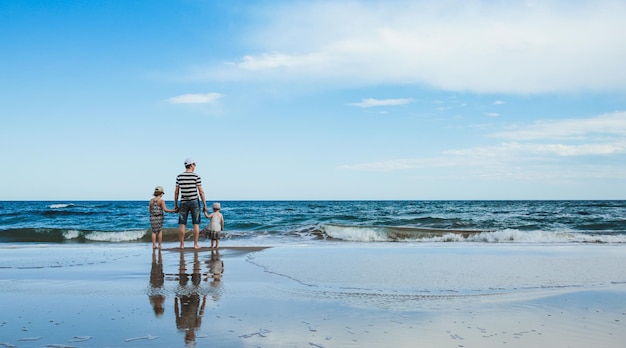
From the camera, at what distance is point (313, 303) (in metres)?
5.51

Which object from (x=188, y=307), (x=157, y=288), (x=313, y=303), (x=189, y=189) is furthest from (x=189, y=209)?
(x=313, y=303)

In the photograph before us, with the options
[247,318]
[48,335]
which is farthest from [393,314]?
[48,335]

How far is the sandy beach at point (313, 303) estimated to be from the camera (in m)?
4.12

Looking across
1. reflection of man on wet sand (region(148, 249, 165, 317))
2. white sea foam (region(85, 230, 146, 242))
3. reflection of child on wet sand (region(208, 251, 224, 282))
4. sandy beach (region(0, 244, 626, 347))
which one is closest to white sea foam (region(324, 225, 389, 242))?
white sea foam (region(85, 230, 146, 242))

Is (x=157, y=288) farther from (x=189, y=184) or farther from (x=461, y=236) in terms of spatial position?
(x=461, y=236)

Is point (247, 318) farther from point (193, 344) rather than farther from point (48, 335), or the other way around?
point (48, 335)

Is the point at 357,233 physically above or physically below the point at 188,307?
below

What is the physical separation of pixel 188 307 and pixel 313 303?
4.33ft

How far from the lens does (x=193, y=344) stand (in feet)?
12.7

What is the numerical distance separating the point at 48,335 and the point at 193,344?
129cm

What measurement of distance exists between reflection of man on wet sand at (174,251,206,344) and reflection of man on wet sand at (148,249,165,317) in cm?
16

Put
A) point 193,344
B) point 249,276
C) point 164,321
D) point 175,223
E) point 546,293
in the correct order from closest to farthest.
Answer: point 193,344, point 164,321, point 546,293, point 249,276, point 175,223

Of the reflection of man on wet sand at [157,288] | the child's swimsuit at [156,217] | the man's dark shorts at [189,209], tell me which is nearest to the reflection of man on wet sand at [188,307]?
the reflection of man on wet sand at [157,288]

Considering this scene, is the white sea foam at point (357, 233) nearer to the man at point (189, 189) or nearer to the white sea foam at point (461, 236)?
the white sea foam at point (461, 236)
